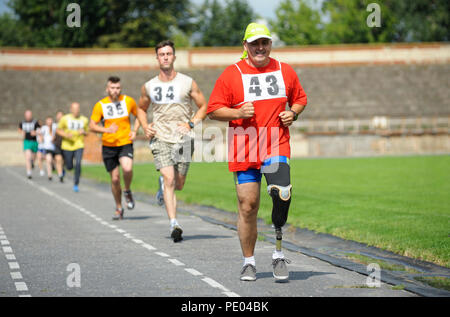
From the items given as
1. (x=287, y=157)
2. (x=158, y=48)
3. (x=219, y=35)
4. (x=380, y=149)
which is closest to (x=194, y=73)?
(x=380, y=149)

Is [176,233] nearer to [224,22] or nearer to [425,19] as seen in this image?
[425,19]

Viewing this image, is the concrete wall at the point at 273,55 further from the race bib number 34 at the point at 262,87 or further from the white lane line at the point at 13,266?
the race bib number 34 at the point at 262,87

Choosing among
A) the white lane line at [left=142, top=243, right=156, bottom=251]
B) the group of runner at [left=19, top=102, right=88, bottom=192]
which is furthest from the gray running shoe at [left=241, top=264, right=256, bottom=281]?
the group of runner at [left=19, top=102, right=88, bottom=192]

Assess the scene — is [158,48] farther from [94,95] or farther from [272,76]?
[94,95]

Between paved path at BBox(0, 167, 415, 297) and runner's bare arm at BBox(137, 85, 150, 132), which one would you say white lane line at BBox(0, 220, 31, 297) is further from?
runner's bare arm at BBox(137, 85, 150, 132)

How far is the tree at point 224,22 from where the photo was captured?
98.6 m

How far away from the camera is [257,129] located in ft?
25.8

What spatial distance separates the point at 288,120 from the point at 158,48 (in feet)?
14.2

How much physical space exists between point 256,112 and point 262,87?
25cm

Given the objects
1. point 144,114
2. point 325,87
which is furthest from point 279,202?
point 325,87

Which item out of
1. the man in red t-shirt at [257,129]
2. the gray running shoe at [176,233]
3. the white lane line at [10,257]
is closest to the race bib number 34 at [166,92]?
the gray running shoe at [176,233]

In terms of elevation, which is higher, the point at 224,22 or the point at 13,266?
the point at 224,22

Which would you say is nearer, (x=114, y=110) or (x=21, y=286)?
(x=21, y=286)

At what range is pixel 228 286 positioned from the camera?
763 cm
